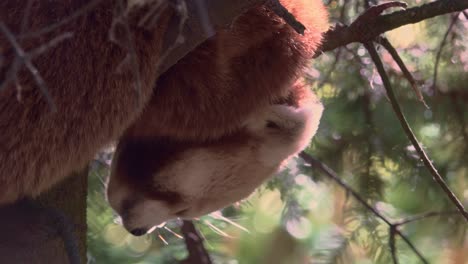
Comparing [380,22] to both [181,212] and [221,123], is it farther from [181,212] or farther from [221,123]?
[181,212]

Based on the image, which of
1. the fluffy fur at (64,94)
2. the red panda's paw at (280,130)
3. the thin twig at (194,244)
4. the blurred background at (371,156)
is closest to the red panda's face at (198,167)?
the red panda's paw at (280,130)

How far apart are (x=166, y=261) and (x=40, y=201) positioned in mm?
1243

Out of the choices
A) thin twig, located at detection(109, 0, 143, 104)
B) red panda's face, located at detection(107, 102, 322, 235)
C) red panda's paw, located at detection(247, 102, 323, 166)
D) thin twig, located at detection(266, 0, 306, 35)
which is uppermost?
thin twig, located at detection(266, 0, 306, 35)

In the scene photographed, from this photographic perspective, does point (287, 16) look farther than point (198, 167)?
No

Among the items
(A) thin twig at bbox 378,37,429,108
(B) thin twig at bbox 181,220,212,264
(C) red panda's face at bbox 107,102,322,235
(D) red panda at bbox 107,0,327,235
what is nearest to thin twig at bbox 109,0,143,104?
(D) red panda at bbox 107,0,327,235

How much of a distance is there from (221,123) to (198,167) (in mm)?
222

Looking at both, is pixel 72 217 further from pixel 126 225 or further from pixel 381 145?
Answer: pixel 381 145

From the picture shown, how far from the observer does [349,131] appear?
2967 mm

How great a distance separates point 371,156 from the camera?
9.52ft

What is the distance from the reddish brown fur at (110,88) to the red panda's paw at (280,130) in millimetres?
121

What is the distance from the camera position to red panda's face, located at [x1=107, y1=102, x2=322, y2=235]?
1762 millimetres

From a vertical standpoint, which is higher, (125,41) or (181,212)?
(125,41)

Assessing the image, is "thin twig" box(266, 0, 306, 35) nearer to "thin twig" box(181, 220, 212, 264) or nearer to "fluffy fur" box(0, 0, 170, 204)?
"fluffy fur" box(0, 0, 170, 204)

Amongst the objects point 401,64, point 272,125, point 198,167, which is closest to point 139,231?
point 198,167
